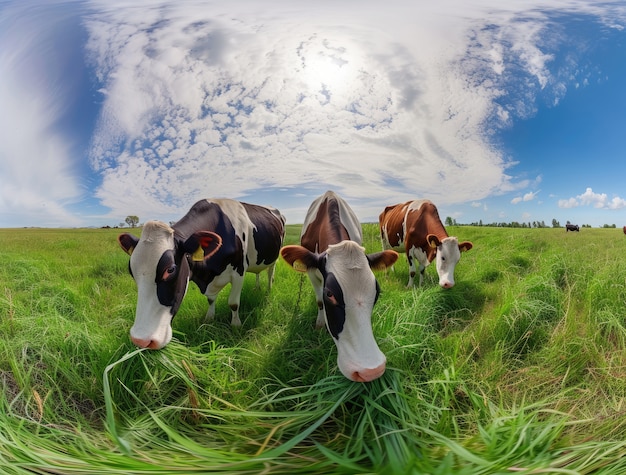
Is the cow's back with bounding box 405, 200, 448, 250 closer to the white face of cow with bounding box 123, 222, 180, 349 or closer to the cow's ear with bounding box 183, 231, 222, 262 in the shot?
the cow's ear with bounding box 183, 231, 222, 262

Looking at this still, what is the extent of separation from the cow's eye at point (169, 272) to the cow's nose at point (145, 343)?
336 millimetres

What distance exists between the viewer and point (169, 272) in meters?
1.94

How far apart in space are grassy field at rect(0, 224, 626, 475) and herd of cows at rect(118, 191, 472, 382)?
0.14 m

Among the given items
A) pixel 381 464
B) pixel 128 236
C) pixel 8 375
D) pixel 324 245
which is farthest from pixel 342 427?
pixel 8 375

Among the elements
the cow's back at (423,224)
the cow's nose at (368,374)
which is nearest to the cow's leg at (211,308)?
the cow's nose at (368,374)

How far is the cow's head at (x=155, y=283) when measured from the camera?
1.77 m

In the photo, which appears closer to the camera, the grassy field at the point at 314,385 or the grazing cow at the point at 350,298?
the grassy field at the point at 314,385

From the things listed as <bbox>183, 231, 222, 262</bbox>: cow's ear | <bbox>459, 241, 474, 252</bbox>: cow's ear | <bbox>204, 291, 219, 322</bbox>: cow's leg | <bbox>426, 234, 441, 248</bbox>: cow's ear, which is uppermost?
<bbox>183, 231, 222, 262</bbox>: cow's ear

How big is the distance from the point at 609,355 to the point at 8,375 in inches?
128

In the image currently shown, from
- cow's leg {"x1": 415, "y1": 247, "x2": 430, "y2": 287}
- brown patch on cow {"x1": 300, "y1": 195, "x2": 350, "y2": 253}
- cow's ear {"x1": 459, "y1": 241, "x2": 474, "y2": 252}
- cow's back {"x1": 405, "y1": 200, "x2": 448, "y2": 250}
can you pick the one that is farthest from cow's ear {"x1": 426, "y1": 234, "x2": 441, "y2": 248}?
A: brown patch on cow {"x1": 300, "y1": 195, "x2": 350, "y2": 253}

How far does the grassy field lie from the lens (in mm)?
1313

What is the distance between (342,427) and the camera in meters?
1.50

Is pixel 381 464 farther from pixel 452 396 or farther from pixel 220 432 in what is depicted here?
pixel 220 432

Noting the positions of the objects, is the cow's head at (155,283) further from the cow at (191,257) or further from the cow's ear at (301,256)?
the cow's ear at (301,256)
